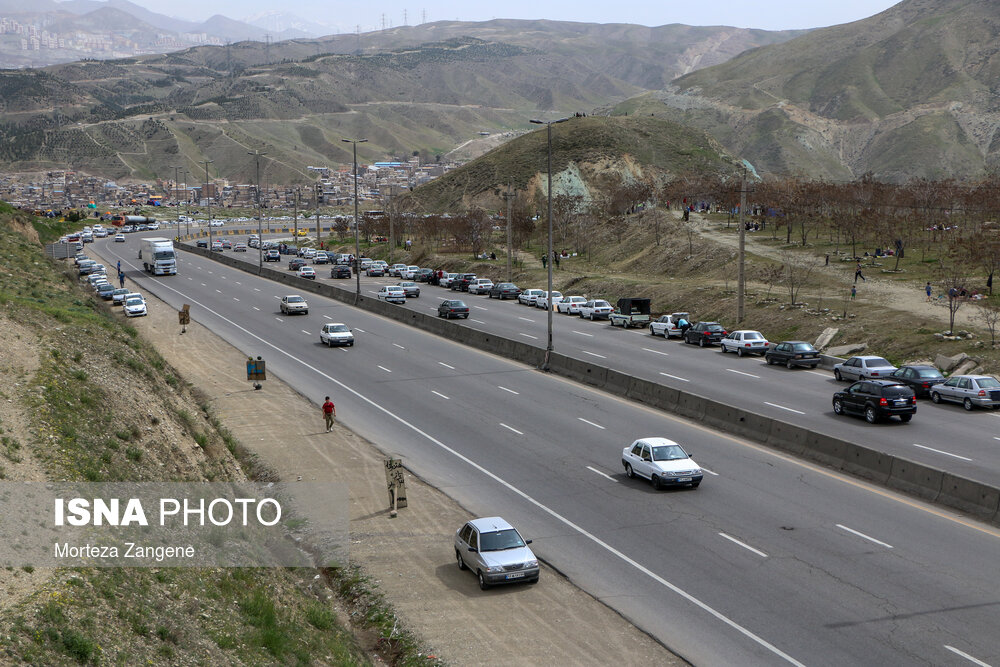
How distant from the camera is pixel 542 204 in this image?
133m

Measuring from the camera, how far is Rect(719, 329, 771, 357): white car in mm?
44906

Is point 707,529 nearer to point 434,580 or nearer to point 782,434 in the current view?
point 434,580

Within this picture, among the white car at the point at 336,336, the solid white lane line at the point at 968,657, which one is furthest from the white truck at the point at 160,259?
the solid white lane line at the point at 968,657

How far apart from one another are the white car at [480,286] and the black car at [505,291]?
2.74 meters

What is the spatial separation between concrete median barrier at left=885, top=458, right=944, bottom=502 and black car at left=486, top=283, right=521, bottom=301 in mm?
48420

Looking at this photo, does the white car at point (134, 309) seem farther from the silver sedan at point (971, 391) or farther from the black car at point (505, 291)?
the silver sedan at point (971, 391)

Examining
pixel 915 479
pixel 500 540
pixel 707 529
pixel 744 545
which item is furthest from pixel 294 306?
pixel 744 545

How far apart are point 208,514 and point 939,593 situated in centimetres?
1429

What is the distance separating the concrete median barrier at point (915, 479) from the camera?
71.6 feet

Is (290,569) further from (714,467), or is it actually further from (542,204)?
(542,204)

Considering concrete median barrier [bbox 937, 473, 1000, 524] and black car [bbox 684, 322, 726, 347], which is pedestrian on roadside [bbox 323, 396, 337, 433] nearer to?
concrete median barrier [bbox 937, 473, 1000, 524]

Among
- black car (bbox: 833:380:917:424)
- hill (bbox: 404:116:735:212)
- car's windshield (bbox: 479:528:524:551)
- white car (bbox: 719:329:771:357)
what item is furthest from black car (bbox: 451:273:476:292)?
car's windshield (bbox: 479:528:524:551)

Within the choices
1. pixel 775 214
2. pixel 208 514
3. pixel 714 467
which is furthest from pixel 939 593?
pixel 775 214

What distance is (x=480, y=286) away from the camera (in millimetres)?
75000
